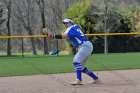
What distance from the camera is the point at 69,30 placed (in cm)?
1258

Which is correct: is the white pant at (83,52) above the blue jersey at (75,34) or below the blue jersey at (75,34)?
below

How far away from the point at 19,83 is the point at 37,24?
1721 inches

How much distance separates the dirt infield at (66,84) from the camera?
11547mm

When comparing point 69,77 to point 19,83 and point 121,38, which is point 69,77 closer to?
point 19,83

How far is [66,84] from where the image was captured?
509 inches

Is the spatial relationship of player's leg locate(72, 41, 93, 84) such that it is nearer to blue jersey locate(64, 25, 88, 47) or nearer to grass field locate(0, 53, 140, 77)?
blue jersey locate(64, 25, 88, 47)

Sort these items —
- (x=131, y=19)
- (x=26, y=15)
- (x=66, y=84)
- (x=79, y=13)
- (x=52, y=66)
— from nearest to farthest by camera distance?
1. (x=66, y=84)
2. (x=52, y=66)
3. (x=79, y=13)
4. (x=131, y=19)
5. (x=26, y=15)

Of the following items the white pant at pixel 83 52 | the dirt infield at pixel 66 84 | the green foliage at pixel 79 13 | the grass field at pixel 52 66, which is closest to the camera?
the dirt infield at pixel 66 84

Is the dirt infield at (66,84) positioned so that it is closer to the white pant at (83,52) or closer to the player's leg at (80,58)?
the player's leg at (80,58)

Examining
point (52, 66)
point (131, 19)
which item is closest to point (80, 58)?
point (52, 66)

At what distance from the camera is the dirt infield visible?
11.5 m

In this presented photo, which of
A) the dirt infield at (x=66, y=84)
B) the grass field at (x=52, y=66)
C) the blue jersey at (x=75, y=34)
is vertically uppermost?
the blue jersey at (x=75, y=34)

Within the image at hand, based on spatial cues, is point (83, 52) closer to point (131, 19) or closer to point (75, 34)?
point (75, 34)

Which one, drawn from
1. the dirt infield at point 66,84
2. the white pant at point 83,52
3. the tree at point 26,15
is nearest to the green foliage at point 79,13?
the tree at point 26,15
